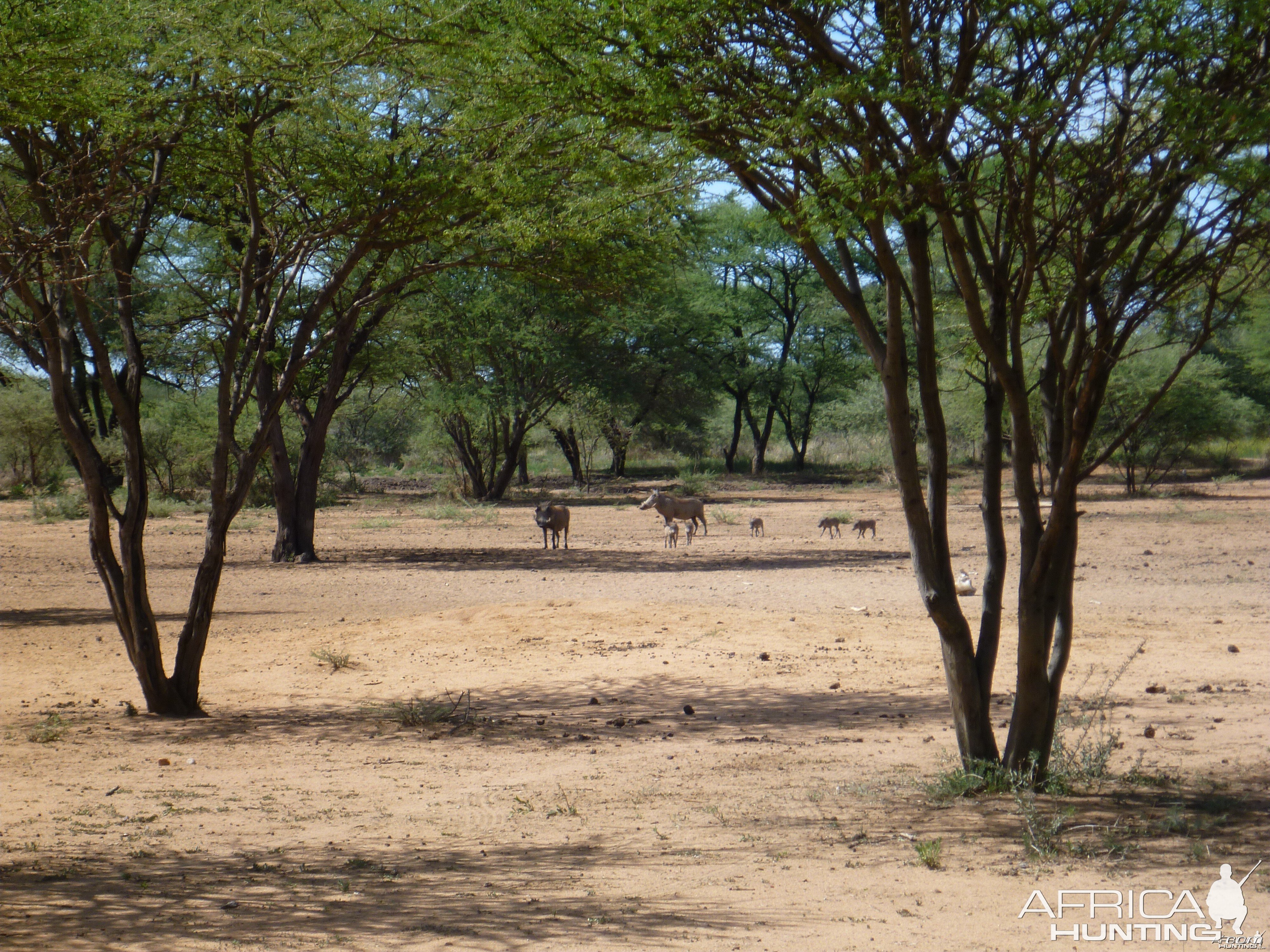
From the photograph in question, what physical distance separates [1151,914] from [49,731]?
675 cm

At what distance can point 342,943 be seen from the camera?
3.50 meters

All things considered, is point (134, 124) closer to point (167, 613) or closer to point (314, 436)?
point (167, 613)

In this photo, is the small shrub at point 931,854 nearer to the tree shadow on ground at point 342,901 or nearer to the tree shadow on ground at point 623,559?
the tree shadow on ground at point 342,901

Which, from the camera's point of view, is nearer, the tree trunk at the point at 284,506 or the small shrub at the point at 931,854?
the small shrub at the point at 931,854

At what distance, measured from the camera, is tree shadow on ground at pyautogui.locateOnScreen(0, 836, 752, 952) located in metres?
3.58

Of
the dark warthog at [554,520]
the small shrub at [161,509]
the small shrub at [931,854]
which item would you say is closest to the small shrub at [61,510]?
the small shrub at [161,509]

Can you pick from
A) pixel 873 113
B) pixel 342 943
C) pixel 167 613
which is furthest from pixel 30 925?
pixel 167 613

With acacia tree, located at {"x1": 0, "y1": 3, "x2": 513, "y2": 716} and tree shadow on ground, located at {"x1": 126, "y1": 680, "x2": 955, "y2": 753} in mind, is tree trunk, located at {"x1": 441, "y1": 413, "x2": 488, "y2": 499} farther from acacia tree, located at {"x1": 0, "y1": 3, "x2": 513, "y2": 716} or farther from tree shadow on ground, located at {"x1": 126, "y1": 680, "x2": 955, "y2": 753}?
tree shadow on ground, located at {"x1": 126, "y1": 680, "x2": 955, "y2": 753}

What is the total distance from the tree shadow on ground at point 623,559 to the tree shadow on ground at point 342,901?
12.8 m

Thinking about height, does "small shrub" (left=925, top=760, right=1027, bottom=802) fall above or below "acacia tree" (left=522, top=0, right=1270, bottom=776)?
below

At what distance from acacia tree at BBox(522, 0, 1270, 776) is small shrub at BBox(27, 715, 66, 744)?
5453 mm

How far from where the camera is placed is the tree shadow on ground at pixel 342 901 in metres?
Result: 3.58

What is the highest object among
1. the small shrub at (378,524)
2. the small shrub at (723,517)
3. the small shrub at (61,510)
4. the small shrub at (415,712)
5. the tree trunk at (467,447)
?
the tree trunk at (467,447)

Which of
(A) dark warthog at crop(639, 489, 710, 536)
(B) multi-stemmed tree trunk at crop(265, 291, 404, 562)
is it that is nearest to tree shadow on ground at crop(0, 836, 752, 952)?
(B) multi-stemmed tree trunk at crop(265, 291, 404, 562)
